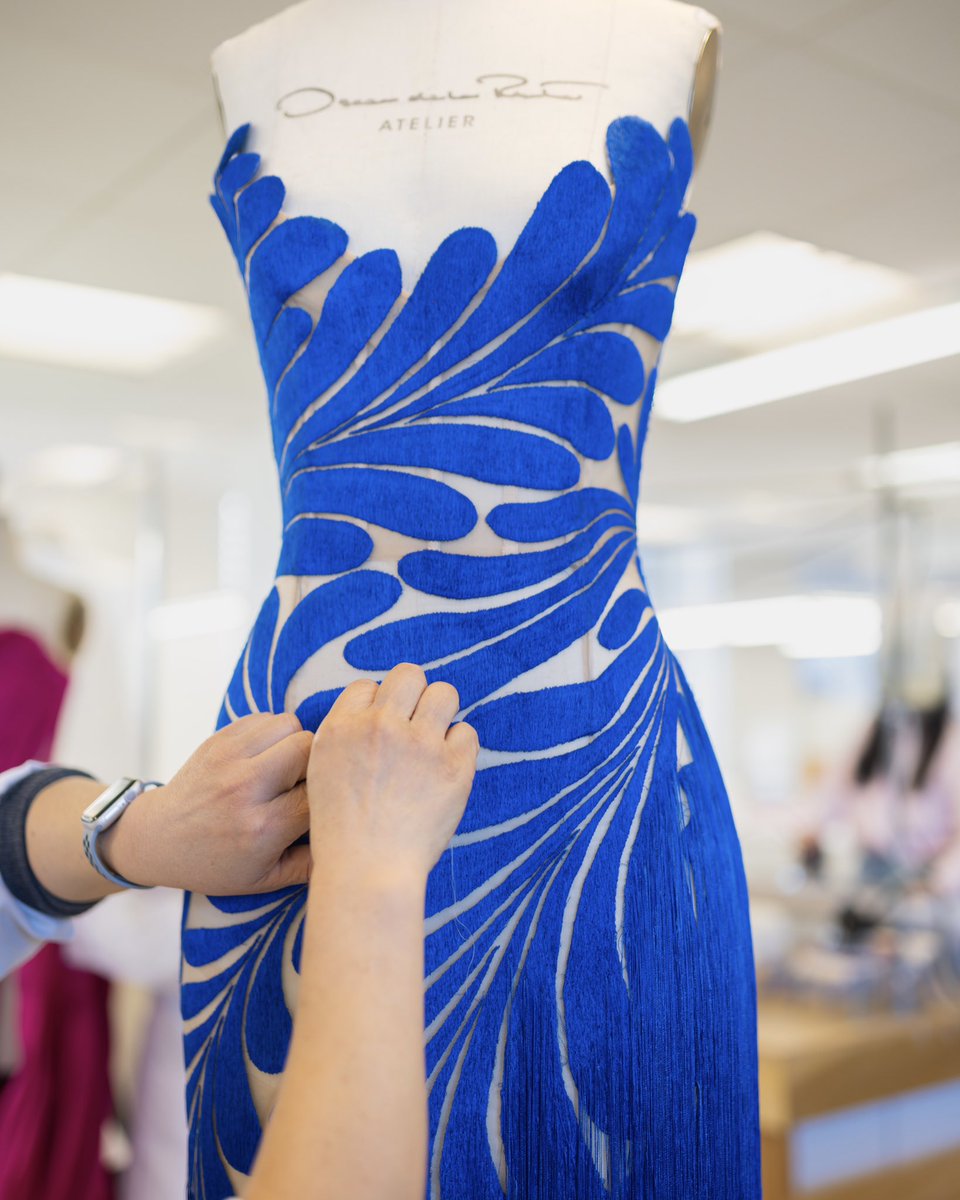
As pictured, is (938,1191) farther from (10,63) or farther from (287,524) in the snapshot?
(10,63)

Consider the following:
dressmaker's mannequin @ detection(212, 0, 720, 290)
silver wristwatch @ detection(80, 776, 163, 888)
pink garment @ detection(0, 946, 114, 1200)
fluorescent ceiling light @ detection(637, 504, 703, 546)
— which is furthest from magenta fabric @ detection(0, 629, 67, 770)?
fluorescent ceiling light @ detection(637, 504, 703, 546)

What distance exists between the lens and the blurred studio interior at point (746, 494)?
2.08 m

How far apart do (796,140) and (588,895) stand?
7.43ft

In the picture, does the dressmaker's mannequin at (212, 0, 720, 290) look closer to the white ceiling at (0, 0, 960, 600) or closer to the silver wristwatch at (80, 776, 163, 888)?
the silver wristwatch at (80, 776, 163, 888)

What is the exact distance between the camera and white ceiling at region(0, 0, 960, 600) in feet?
7.12

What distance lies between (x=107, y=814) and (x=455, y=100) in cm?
55

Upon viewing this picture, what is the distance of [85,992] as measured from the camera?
1.52 m

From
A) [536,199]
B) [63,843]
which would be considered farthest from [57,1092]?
[536,199]

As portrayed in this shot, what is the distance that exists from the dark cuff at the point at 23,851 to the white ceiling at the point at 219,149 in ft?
5.12

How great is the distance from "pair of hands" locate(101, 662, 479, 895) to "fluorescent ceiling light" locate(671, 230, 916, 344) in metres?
2.67

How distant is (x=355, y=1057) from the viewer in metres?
0.53

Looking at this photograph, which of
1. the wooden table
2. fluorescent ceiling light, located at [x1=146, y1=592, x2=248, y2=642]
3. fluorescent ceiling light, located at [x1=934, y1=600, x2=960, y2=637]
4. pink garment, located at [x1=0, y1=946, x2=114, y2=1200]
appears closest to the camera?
pink garment, located at [x1=0, y1=946, x2=114, y2=1200]

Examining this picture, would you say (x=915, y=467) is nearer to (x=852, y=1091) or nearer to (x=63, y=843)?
(x=852, y=1091)
